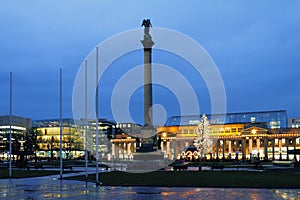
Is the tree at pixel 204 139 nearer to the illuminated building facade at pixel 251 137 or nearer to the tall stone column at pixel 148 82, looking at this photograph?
the illuminated building facade at pixel 251 137

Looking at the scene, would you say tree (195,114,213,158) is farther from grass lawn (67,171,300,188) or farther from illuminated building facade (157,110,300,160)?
grass lawn (67,171,300,188)

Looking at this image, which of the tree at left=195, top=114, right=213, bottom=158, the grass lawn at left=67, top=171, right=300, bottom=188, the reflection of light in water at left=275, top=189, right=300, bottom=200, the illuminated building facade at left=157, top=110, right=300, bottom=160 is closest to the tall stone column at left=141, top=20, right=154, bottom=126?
the grass lawn at left=67, top=171, right=300, bottom=188

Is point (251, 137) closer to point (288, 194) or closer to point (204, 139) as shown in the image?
point (204, 139)

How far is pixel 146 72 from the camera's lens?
69.2 meters

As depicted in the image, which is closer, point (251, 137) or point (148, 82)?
point (148, 82)

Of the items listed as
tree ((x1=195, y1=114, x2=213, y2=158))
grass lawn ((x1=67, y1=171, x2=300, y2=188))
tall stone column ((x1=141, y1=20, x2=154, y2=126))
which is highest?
tall stone column ((x1=141, y1=20, x2=154, y2=126))

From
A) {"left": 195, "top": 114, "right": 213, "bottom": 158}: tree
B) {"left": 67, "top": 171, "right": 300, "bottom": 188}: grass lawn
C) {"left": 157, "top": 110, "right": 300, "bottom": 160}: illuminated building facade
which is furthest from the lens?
{"left": 157, "top": 110, "right": 300, "bottom": 160}: illuminated building facade

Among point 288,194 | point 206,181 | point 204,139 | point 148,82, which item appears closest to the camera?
point 288,194

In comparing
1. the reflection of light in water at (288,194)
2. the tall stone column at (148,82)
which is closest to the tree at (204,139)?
the tall stone column at (148,82)

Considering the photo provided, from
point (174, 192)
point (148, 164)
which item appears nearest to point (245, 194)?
point (174, 192)

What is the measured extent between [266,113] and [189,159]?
87.0m

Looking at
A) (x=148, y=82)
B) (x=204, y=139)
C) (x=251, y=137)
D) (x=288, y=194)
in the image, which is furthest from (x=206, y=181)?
(x=251, y=137)

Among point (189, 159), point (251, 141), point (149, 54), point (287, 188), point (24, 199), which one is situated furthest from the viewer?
point (251, 141)

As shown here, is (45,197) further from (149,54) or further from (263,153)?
(263,153)
